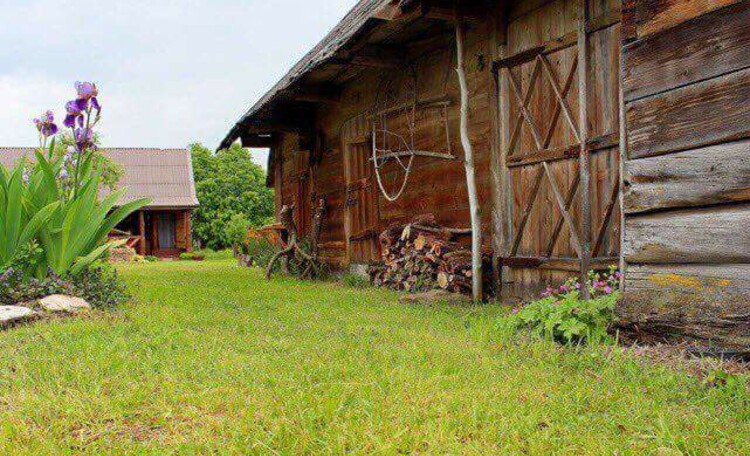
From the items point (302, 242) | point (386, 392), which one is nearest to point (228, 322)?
point (386, 392)

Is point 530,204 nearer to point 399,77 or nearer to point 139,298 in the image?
point 399,77

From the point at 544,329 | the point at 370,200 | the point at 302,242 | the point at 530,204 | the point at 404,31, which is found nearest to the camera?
the point at 544,329

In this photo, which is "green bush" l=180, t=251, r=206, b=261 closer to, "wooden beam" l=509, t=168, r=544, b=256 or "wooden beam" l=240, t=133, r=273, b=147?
"wooden beam" l=240, t=133, r=273, b=147

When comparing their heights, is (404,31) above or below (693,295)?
above

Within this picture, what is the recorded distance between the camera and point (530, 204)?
19.7ft

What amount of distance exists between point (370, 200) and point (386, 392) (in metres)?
6.44

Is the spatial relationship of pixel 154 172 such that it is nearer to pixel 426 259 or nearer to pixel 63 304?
pixel 426 259

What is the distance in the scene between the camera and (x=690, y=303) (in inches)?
131

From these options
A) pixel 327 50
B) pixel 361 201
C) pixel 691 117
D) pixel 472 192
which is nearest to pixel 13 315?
pixel 472 192

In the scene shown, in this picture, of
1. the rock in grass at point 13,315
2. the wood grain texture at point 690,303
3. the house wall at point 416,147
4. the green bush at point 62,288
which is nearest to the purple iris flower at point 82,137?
the green bush at point 62,288

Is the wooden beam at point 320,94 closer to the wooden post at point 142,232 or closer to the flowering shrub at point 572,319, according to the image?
the flowering shrub at point 572,319

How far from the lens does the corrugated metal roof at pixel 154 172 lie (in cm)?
2561

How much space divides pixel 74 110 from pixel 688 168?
5.47 meters

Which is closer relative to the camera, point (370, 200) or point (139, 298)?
point (139, 298)
